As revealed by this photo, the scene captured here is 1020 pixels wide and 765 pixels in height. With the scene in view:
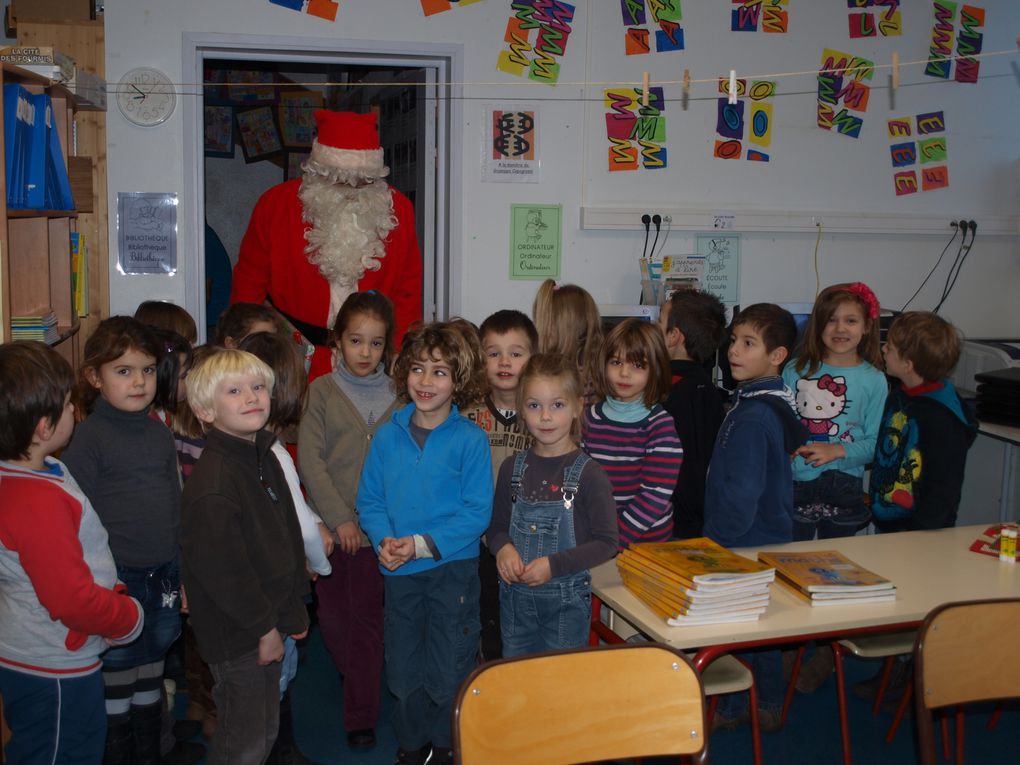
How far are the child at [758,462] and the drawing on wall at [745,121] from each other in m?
1.88

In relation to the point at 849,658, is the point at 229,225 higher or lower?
higher

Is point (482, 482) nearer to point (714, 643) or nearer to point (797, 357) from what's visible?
point (714, 643)

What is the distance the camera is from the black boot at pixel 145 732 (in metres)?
2.45

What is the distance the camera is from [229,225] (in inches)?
257

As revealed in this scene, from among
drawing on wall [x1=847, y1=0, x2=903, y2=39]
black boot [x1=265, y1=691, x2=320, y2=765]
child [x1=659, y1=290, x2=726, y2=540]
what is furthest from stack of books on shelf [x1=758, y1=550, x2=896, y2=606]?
drawing on wall [x1=847, y1=0, x2=903, y2=39]

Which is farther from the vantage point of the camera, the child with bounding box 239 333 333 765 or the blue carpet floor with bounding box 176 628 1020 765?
the blue carpet floor with bounding box 176 628 1020 765

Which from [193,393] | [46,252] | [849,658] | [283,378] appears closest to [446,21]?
[46,252]

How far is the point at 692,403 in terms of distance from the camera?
9.68 ft

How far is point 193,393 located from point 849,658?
8.67 feet

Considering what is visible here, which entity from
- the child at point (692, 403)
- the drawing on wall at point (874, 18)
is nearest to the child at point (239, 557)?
the child at point (692, 403)

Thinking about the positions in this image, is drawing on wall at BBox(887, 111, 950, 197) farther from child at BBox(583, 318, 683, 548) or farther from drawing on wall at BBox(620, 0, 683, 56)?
child at BBox(583, 318, 683, 548)

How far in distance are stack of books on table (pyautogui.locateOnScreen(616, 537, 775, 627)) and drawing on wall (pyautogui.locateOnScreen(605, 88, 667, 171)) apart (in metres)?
2.57

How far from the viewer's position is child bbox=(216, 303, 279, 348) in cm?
286

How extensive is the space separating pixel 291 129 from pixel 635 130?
2971 mm
